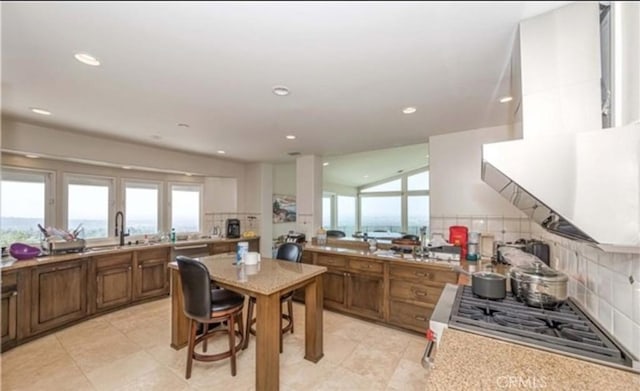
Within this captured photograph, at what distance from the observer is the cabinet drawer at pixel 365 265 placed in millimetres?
3217

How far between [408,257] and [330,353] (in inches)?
53.1

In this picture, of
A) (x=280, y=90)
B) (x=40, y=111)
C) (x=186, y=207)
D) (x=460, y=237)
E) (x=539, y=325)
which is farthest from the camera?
(x=186, y=207)

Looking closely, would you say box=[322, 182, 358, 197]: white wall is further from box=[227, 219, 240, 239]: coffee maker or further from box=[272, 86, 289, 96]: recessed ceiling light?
box=[272, 86, 289, 96]: recessed ceiling light

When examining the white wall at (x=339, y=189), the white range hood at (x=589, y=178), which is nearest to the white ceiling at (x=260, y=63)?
the white range hood at (x=589, y=178)

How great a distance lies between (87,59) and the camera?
161 cm

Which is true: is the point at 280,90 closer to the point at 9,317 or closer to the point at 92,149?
the point at 92,149

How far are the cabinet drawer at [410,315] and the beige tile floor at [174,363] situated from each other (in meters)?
0.11

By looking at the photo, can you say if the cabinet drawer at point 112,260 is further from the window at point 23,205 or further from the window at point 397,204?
the window at point 397,204

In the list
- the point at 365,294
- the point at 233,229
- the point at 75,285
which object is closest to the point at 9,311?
the point at 75,285

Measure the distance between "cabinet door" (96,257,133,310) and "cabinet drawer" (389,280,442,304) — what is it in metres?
3.50

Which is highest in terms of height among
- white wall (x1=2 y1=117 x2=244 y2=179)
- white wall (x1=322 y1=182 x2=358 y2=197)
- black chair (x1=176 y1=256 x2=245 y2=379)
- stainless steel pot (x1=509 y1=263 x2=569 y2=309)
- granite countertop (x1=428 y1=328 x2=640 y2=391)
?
white wall (x1=2 y1=117 x2=244 y2=179)

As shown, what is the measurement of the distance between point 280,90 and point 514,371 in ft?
6.68

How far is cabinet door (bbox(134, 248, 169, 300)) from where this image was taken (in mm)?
3758

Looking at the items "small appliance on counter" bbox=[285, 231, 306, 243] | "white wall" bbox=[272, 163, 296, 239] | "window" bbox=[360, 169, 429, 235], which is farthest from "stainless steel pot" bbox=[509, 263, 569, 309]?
"window" bbox=[360, 169, 429, 235]
